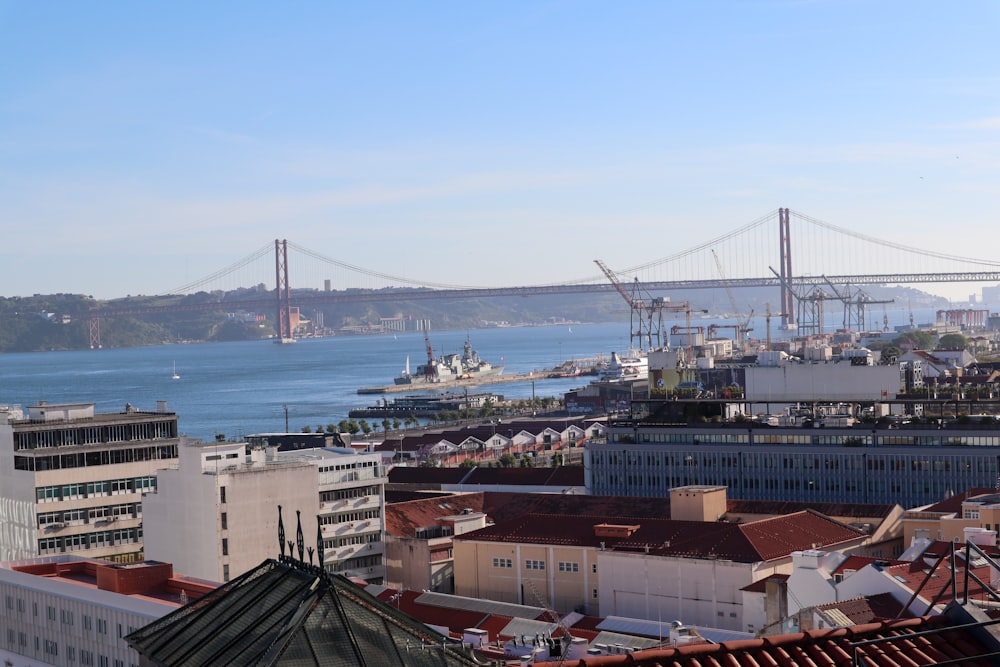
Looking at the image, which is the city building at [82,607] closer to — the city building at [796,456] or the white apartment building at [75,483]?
the white apartment building at [75,483]

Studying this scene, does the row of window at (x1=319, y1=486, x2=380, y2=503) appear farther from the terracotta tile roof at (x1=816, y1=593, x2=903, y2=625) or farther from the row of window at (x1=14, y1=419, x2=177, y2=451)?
the terracotta tile roof at (x1=816, y1=593, x2=903, y2=625)

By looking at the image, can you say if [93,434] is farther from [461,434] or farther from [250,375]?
[250,375]

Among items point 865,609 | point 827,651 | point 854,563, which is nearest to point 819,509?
point 854,563

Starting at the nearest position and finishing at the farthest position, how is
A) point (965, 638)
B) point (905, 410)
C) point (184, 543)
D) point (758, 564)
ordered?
point (965, 638) < point (758, 564) < point (184, 543) < point (905, 410)

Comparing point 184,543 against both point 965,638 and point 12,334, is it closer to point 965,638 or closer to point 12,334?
point 965,638

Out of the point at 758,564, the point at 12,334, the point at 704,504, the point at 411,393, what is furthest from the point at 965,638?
the point at 12,334

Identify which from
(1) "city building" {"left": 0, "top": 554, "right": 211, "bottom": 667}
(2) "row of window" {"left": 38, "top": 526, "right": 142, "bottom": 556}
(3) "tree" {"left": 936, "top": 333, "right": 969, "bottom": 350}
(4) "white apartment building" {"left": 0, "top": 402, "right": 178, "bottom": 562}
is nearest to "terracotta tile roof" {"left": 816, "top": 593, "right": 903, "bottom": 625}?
(1) "city building" {"left": 0, "top": 554, "right": 211, "bottom": 667}

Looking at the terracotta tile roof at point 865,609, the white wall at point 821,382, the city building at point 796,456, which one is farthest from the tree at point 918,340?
the terracotta tile roof at point 865,609
